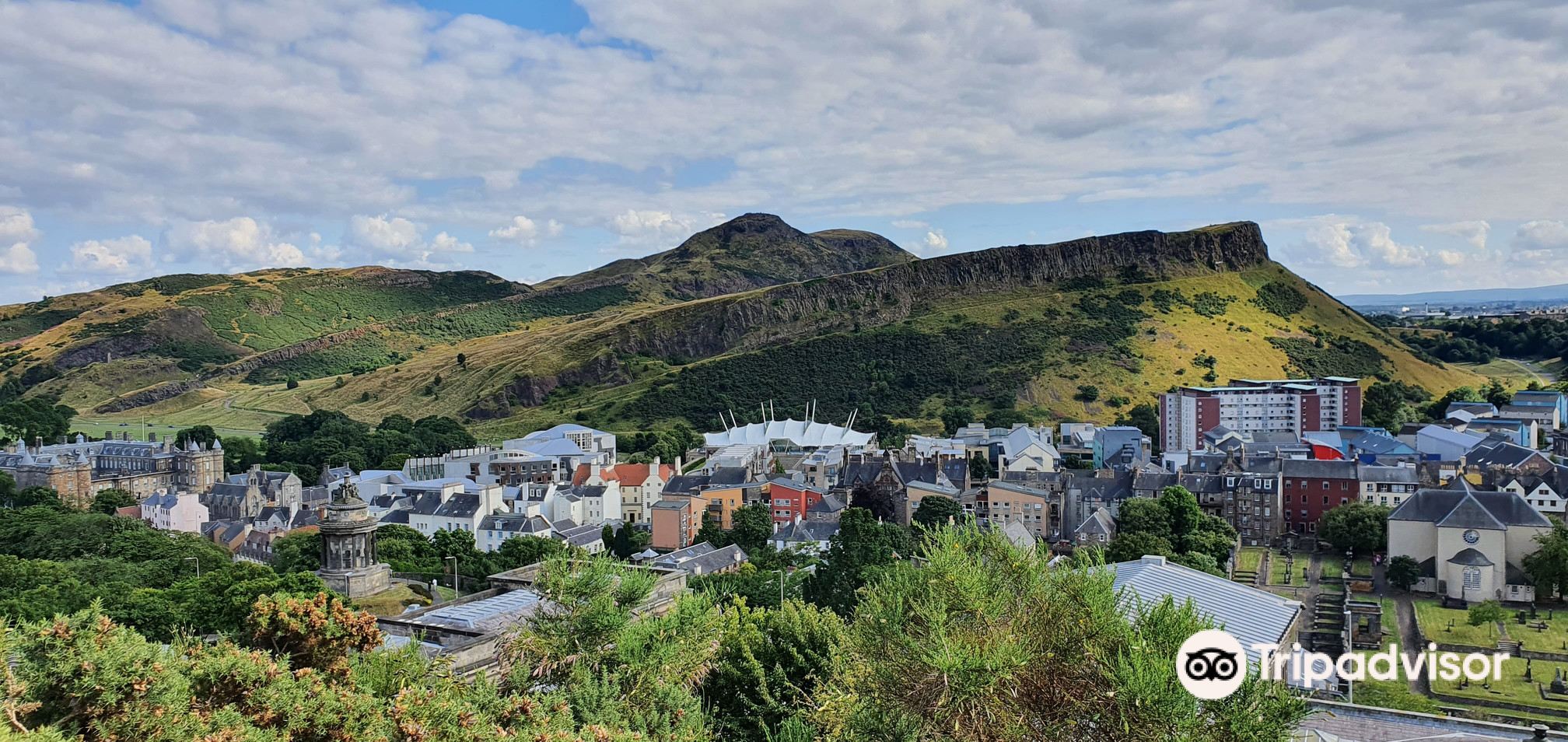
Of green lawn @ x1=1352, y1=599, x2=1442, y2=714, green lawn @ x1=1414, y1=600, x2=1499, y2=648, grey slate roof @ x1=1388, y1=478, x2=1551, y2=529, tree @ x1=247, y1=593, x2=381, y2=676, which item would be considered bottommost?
green lawn @ x1=1414, y1=600, x2=1499, y2=648

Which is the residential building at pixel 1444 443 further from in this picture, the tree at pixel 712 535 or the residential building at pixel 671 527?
the residential building at pixel 671 527

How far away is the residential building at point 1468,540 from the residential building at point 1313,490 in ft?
26.9

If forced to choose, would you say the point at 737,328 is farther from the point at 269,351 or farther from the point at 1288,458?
the point at 1288,458

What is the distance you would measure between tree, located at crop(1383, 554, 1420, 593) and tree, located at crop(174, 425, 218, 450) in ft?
211

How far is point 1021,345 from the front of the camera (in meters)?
92.2

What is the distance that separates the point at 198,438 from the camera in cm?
7031

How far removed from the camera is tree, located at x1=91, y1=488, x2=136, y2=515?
4991cm

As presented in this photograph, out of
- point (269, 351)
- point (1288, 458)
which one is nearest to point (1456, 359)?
point (1288, 458)

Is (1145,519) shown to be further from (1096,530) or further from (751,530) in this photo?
(751,530)

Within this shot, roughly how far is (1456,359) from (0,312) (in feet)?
621

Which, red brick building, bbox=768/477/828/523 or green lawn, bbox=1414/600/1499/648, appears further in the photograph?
red brick building, bbox=768/477/828/523

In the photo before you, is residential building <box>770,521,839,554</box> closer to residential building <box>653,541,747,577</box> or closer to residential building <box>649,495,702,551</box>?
residential building <box>653,541,747,577</box>

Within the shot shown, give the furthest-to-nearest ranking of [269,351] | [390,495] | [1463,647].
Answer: [269,351], [390,495], [1463,647]

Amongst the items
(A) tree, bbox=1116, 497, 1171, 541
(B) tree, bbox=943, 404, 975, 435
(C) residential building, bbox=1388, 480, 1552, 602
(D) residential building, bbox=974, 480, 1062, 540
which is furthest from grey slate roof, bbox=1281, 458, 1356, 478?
(B) tree, bbox=943, 404, 975, 435
